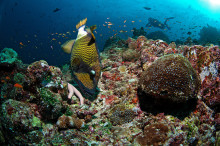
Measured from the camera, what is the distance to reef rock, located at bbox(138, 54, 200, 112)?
2996mm

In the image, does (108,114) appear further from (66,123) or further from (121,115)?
(66,123)

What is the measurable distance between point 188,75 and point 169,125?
1434 millimetres

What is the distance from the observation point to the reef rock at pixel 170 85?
9.83ft

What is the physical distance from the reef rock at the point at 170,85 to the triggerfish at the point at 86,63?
216cm

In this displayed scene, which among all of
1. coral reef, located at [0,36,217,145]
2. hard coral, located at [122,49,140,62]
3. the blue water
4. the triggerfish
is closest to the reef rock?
coral reef, located at [0,36,217,145]

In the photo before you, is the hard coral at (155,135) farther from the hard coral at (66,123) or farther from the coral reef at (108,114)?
the hard coral at (66,123)

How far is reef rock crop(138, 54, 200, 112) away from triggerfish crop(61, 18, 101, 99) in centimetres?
216

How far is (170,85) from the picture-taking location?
10.0 feet

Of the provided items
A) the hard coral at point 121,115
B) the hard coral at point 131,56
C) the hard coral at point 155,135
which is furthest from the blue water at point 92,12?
the hard coral at point 155,135

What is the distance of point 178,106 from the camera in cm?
321

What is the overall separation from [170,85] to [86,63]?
247 centimetres

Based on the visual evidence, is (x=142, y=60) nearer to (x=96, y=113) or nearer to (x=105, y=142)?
(x=96, y=113)

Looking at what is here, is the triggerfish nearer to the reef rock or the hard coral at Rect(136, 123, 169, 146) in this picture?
the hard coral at Rect(136, 123, 169, 146)

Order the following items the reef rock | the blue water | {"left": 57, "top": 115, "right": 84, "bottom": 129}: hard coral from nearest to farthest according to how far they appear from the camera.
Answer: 1. {"left": 57, "top": 115, "right": 84, "bottom": 129}: hard coral
2. the reef rock
3. the blue water
